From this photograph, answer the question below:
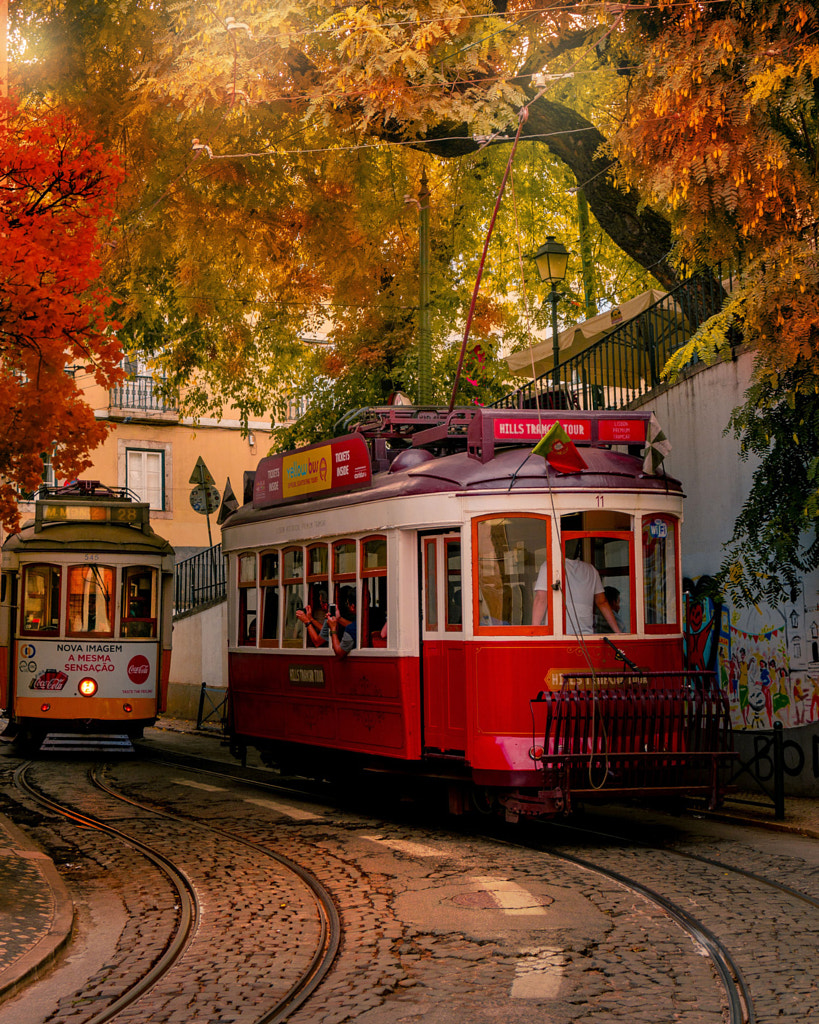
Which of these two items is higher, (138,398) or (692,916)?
(138,398)

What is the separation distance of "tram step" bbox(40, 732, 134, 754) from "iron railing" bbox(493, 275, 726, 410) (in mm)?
8072

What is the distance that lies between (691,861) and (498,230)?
17.9 m

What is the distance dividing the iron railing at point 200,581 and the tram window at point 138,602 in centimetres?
A: 708

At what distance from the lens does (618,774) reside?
10.2m

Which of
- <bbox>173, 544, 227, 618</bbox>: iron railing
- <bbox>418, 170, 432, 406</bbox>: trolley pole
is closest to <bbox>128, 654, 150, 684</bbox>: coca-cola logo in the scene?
<bbox>418, 170, 432, 406</bbox>: trolley pole

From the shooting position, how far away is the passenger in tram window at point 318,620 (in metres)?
12.7

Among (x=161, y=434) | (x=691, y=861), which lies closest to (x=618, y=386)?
(x=691, y=861)

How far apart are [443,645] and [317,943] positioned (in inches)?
151

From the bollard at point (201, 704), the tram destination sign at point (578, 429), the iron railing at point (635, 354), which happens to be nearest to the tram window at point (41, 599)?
the bollard at point (201, 704)

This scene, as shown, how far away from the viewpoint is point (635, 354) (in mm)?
17172

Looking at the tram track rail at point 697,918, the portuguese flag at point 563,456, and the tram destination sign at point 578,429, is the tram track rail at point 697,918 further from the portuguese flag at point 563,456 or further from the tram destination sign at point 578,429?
the tram destination sign at point 578,429

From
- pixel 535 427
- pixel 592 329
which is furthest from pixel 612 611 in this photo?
pixel 592 329

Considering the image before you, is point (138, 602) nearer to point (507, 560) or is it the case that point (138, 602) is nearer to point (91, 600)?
point (91, 600)

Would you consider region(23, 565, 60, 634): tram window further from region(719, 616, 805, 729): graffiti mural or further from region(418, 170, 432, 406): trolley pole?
region(719, 616, 805, 729): graffiti mural
